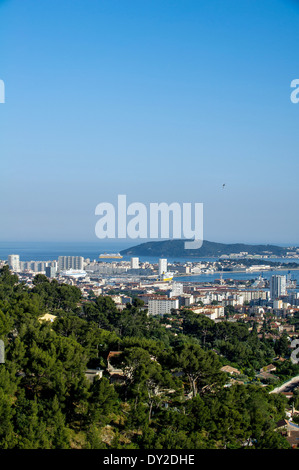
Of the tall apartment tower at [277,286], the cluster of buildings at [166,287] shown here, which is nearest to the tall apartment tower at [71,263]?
the cluster of buildings at [166,287]

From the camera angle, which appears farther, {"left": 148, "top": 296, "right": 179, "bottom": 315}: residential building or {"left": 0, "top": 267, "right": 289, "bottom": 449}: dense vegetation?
{"left": 148, "top": 296, "right": 179, "bottom": 315}: residential building

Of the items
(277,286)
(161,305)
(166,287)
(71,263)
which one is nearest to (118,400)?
(161,305)

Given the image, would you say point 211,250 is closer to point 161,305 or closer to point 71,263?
point 71,263

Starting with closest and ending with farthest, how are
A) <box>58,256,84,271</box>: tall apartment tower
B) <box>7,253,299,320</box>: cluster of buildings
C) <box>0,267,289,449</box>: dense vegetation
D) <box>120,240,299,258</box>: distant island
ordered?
<box>0,267,289,449</box>: dense vegetation, <box>7,253,299,320</box>: cluster of buildings, <box>58,256,84,271</box>: tall apartment tower, <box>120,240,299,258</box>: distant island

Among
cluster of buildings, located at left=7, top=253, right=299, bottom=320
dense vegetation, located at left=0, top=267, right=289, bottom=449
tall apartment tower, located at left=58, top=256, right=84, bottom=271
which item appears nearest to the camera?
dense vegetation, located at left=0, top=267, right=289, bottom=449

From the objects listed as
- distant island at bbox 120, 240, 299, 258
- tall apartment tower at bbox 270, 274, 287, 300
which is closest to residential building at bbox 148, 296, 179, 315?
tall apartment tower at bbox 270, 274, 287, 300

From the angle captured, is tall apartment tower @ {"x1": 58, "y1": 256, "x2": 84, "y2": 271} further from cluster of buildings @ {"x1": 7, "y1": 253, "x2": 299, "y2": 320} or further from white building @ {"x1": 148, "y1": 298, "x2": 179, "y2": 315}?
white building @ {"x1": 148, "y1": 298, "x2": 179, "y2": 315}

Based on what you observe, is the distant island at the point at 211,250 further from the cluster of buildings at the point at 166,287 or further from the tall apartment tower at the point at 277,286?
the tall apartment tower at the point at 277,286

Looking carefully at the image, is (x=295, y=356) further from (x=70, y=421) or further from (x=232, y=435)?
(x=70, y=421)
